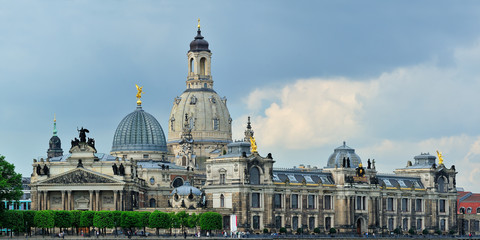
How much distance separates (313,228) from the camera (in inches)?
7682

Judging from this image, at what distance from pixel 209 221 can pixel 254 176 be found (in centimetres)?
1725

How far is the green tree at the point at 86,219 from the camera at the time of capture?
6531 inches

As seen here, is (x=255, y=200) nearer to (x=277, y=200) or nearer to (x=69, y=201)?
(x=277, y=200)

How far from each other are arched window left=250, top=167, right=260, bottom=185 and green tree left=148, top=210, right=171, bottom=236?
22943 mm

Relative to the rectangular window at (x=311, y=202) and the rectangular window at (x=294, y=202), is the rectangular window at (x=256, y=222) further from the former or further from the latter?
the rectangular window at (x=311, y=202)

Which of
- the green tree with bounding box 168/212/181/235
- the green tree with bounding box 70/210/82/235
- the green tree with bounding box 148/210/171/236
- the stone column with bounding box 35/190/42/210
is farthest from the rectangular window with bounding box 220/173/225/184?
the stone column with bounding box 35/190/42/210

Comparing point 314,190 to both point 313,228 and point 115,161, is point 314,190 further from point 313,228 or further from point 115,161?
point 115,161

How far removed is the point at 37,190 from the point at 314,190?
48108 mm

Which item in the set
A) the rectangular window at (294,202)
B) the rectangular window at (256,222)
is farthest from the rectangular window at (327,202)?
the rectangular window at (256,222)

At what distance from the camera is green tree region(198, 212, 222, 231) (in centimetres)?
17238

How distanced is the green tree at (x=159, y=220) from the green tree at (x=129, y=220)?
7.58 feet

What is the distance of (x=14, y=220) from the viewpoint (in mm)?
161250

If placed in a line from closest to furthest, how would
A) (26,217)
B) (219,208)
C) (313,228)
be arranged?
1. (26,217)
2. (219,208)
3. (313,228)

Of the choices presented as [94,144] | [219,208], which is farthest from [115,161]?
[219,208]
